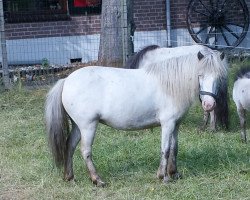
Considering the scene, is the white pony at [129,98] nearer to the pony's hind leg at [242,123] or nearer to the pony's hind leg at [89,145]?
the pony's hind leg at [89,145]

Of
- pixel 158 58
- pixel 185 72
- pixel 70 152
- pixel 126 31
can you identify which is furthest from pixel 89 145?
pixel 126 31

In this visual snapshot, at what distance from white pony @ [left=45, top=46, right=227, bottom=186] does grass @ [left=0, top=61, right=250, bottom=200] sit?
0.25 meters

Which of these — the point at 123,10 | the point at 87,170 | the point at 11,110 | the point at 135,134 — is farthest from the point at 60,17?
the point at 87,170

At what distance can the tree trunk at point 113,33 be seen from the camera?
1092 centimetres

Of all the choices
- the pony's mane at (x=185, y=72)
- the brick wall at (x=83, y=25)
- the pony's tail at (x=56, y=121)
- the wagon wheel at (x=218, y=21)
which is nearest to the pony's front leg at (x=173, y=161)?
the pony's mane at (x=185, y=72)

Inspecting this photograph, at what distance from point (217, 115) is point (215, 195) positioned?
2.17 metres

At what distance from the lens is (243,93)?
7.38 m

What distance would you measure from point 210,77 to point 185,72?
284 mm

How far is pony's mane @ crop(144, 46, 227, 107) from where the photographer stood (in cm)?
562

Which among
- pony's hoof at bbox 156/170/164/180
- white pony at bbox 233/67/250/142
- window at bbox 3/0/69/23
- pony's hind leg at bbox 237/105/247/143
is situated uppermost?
window at bbox 3/0/69/23

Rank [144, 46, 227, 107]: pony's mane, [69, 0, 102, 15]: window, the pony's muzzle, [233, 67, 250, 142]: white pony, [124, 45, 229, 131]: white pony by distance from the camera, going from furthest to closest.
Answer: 1. [69, 0, 102, 15]: window
2. [233, 67, 250, 142]: white pony
3. [124, 45, 229, 131]: white pony
4. [144, 46, 227, 107]: pony's mane
5. the pony's muzzle

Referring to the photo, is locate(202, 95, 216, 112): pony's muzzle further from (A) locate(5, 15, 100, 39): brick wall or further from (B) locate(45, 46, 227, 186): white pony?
(A) locate(5, 15, 100, 39): brick wall

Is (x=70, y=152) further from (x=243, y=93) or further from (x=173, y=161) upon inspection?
(x=243, y=93)

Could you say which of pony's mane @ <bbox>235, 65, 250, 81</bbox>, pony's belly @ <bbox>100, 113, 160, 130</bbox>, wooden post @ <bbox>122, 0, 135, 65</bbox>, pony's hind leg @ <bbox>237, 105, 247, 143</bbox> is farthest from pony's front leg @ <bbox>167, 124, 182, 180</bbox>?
wooden post @ <bbox>122, 0, 135, 65</bbox>
